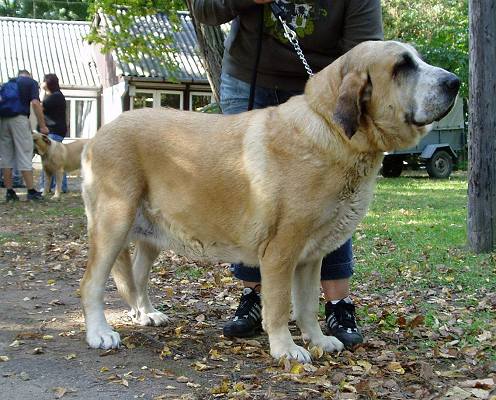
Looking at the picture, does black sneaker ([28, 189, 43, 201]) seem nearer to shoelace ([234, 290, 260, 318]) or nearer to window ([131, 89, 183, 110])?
shoelace ([234, 290, 260, 318])

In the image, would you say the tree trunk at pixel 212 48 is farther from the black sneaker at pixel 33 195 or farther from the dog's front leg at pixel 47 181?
the dog's front leg at pixel 47 181

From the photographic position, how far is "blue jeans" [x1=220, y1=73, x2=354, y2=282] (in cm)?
435

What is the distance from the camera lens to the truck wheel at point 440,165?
69.5 feet

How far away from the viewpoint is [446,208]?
40.5ft

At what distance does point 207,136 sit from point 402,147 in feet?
3.73

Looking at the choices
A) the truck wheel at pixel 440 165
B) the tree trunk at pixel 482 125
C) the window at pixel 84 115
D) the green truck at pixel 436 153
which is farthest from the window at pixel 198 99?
the tree trunk at pixel 482 125

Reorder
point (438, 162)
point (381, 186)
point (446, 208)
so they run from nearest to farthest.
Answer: point (446, 208) → point (381, 186) → point (438, 162)

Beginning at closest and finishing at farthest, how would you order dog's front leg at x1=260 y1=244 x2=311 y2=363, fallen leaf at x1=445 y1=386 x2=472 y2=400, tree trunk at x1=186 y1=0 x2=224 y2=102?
fallen leaf at x1=445 y1=386 x2=472 y2=400 → dog's front leg at x1=260 y1=244 x2=311 y2=363 → tree trunk at x1=186 y1=0 x2=224 y2=102

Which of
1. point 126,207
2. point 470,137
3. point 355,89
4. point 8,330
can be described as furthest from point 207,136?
point 470,137

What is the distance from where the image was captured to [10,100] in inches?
492

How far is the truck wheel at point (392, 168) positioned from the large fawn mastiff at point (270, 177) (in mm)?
17775

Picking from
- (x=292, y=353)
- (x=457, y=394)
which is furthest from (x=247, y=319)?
(x=457, y=394)

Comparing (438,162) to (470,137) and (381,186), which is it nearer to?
(381,186)

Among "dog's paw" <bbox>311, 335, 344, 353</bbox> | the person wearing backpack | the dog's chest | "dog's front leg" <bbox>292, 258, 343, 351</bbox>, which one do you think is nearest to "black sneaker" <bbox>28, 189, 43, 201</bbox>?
the person wearing backpack
